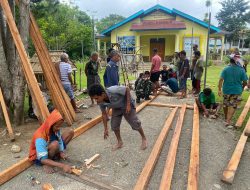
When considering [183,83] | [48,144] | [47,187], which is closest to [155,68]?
[183,83]

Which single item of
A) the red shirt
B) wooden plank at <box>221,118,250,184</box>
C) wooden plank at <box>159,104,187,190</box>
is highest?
the red shirt

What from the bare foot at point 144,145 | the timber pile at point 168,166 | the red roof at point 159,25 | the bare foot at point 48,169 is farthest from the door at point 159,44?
the bare foot at point 48,169

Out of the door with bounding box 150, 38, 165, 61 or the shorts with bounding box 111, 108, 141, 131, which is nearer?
the shorts with bounding box 111, 108, 141, 131

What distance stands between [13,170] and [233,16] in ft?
158

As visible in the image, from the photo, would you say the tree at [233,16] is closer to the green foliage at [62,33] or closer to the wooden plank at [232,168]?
the green foliage at [62,33]

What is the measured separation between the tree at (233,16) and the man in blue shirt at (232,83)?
40246 millimetres

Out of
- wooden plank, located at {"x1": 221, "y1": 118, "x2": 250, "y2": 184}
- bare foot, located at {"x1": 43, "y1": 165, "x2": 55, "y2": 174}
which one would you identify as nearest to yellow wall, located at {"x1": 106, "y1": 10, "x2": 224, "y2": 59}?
wooden plank, located at {"x1": 221, "y1": 118, "x2": 250, "y2": 184}

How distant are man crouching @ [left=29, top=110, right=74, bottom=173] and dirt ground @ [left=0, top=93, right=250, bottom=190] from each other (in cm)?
18

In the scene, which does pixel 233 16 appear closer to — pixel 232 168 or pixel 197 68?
pixel 197 68

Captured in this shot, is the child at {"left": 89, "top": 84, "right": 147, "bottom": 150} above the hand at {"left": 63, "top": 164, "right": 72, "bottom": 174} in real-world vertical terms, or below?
above

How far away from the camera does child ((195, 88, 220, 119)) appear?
6823mm

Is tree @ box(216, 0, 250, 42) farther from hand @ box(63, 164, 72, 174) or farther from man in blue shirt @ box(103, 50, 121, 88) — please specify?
hand @ box(63, 164, 72, 174)

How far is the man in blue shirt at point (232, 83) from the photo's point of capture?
596 cm

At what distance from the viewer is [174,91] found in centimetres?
1005
